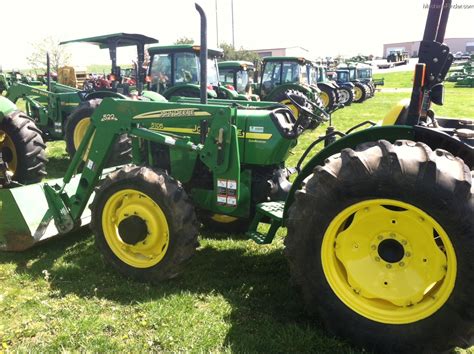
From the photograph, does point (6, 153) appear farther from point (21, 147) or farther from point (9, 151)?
point (21, 147)

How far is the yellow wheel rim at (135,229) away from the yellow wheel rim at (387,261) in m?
1.43

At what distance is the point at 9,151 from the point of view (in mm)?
6566

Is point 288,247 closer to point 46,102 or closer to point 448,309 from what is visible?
point 448,309

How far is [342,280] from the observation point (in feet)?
9.46

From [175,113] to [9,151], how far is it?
3.84 metres

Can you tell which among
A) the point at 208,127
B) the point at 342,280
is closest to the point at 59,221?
the point at 208,127

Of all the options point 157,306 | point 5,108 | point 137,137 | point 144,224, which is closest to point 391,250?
point 157,306

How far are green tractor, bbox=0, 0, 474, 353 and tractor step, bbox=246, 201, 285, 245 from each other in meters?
0.01

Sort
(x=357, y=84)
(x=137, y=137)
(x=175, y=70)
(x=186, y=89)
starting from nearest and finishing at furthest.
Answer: (x=137, y=137) → (x=186, y=89) → (x=175, y=70) → (x=357, y=84)

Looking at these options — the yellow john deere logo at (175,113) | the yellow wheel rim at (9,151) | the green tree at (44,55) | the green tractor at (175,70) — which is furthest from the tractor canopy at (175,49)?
the green tree at (44,55)

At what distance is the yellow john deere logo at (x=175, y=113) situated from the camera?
3.82m

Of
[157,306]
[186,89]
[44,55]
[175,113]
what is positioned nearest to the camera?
[157,306]

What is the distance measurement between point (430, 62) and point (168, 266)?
7.91 feet

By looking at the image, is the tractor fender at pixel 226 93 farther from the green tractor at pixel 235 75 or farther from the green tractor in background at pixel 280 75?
the green tractor in background at pixel 280 75
